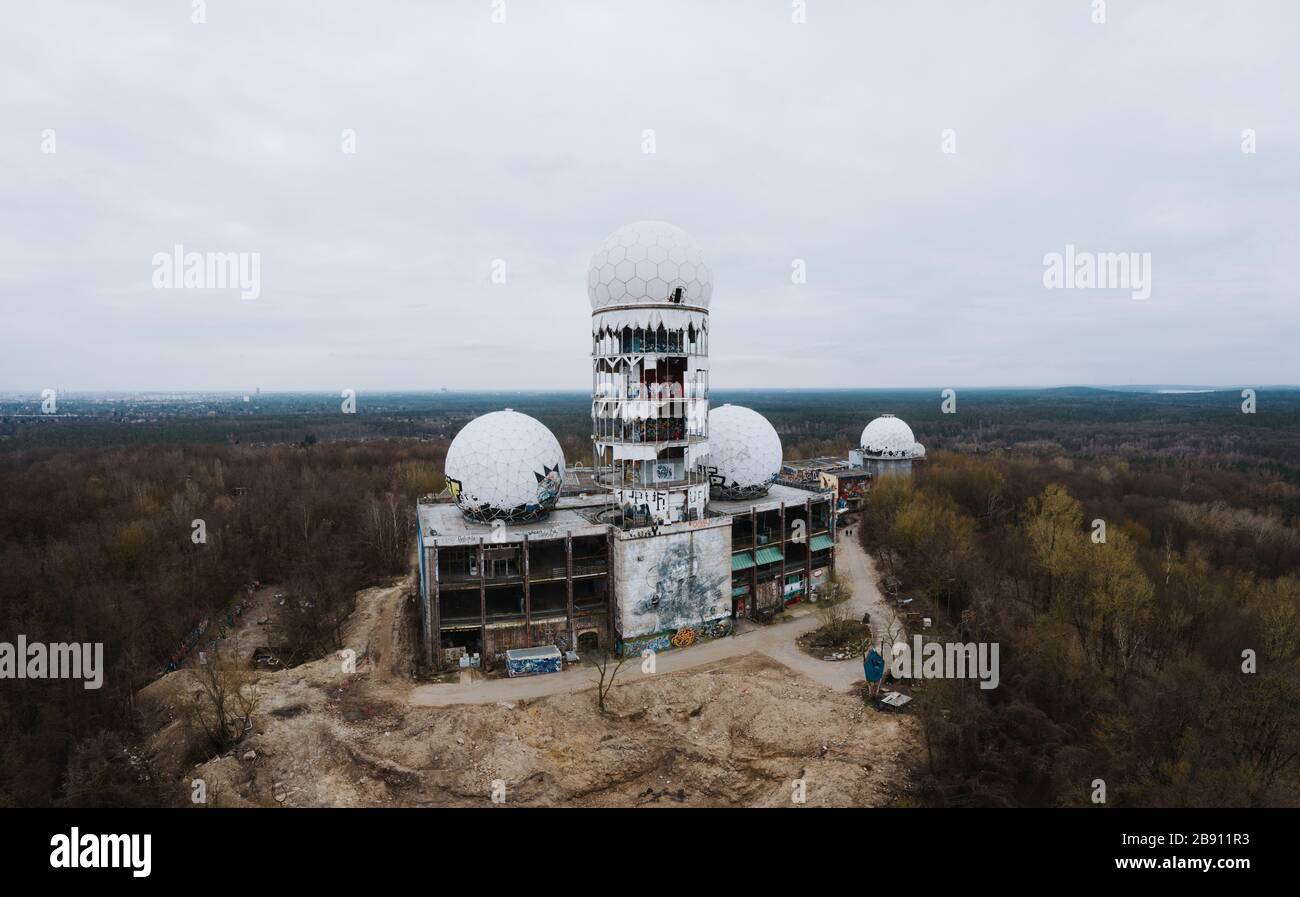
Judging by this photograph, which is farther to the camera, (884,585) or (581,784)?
(884,585)

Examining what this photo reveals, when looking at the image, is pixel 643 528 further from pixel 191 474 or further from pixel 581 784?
pixel 191 474

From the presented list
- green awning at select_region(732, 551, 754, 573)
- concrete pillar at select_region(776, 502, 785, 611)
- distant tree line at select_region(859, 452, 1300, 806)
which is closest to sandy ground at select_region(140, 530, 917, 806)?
distant tree line at select_region(859, 452, 1300, 806)

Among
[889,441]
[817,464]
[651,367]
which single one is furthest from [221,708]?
[889,441]

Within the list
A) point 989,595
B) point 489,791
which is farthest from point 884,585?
point 489,791

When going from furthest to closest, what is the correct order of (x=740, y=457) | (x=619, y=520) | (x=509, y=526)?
(x=740, y=457) → (x=619, y=520) → (x=509, y=526)

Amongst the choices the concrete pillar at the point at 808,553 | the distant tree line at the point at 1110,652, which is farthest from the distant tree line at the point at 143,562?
the distant tree line at the point at 1110,652

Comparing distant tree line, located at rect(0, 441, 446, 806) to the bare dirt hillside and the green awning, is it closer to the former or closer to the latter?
the bare dirt hillside

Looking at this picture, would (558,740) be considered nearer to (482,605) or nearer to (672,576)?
(482,605)
